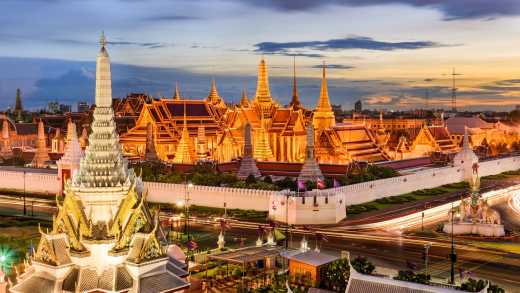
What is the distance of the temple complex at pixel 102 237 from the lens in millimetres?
19797

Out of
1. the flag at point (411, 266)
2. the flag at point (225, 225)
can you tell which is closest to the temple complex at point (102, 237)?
the flag at point (411, 266)

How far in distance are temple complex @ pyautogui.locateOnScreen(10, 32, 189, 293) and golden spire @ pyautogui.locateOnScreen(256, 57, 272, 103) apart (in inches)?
2123

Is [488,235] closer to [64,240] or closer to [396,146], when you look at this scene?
[64,240]

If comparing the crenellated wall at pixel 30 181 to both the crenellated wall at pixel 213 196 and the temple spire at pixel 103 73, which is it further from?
the temple spire at pixel 103 73

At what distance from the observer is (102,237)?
65.9 feet

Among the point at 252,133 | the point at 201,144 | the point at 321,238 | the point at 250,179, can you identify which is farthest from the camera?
the point at 252,133

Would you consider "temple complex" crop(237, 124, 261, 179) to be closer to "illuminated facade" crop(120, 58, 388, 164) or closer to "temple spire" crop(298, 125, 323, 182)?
"temple spire" crop(298, 125, 323, 182)

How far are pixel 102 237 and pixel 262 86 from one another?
56828mm

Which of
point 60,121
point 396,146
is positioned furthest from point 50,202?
point 60,121

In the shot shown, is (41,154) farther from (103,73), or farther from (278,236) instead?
(103,73)

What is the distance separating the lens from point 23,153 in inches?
3145

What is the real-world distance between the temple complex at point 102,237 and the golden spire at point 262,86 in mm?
53922

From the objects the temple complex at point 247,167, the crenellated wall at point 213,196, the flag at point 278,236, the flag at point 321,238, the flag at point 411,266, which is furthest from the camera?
the temple complex at point 247,167

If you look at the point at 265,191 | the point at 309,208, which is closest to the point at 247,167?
the point at 265,191
